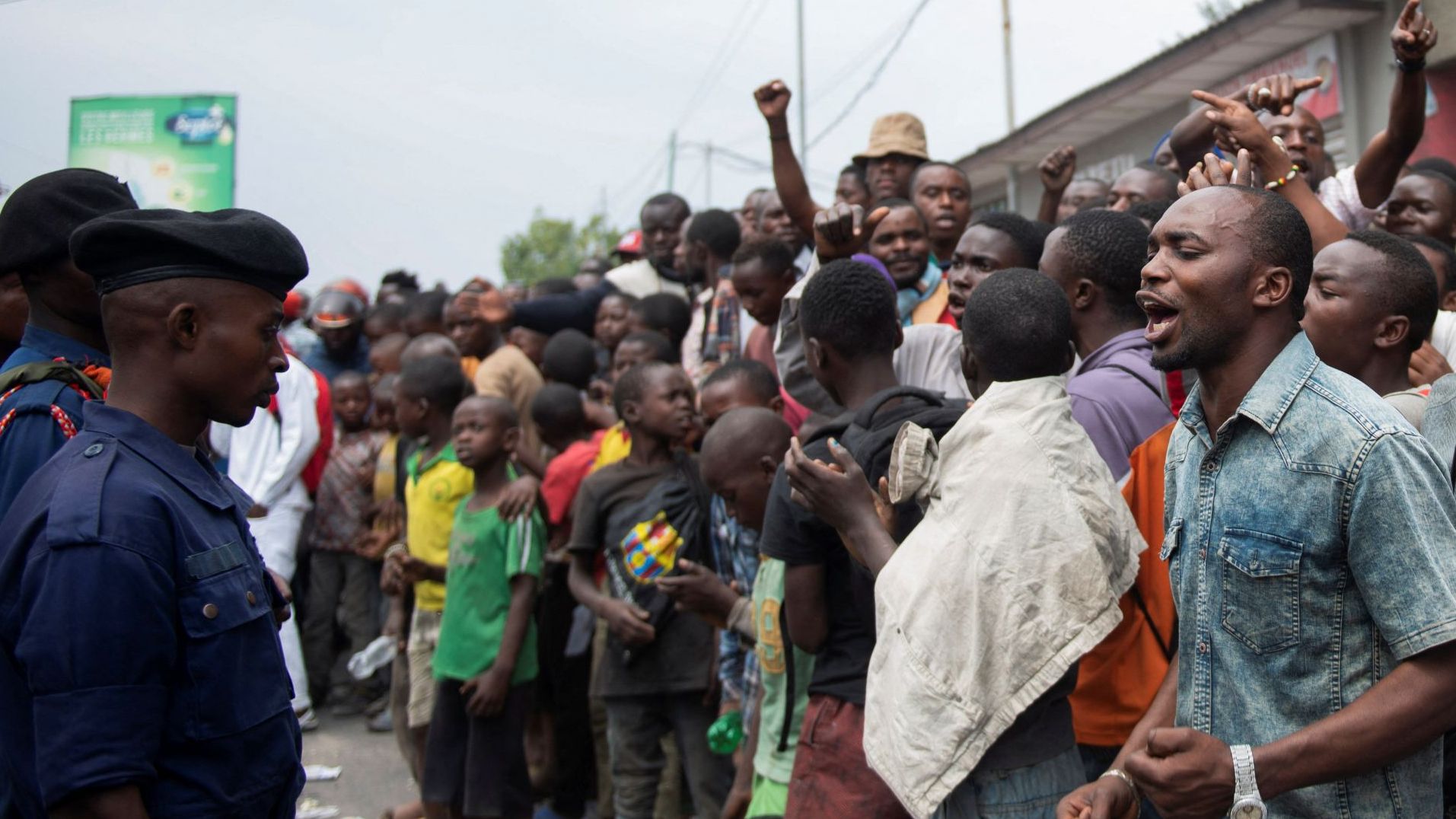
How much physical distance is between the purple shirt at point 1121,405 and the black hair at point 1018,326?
0.22 m

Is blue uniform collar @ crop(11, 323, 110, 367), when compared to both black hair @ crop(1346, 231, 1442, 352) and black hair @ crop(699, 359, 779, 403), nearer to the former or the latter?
black hair @ crop(699, 359, 779, 403)

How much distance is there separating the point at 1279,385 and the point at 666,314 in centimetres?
535

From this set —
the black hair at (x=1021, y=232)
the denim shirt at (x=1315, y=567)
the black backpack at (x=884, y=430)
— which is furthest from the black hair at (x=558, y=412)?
the denim shirt at (x=1315, y=567)

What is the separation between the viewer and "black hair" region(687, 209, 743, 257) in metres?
7.19

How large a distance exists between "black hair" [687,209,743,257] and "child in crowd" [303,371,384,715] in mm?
2613

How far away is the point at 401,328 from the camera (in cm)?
953

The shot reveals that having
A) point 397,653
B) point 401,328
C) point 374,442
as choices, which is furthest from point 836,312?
point 401,328

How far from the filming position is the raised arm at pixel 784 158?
4988 mm

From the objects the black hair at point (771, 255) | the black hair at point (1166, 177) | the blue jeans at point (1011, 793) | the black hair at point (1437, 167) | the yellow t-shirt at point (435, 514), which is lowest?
the yellow t-shirt at point (435, 514)

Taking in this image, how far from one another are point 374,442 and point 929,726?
20.1ft

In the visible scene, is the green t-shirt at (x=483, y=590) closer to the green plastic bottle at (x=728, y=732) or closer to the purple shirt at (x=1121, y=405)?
the green plastic bottle at (x=728, y=732)

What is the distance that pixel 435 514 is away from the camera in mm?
5812

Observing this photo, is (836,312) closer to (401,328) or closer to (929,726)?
(929,726)

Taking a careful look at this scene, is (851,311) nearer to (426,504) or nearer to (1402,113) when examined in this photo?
(1402,113)
